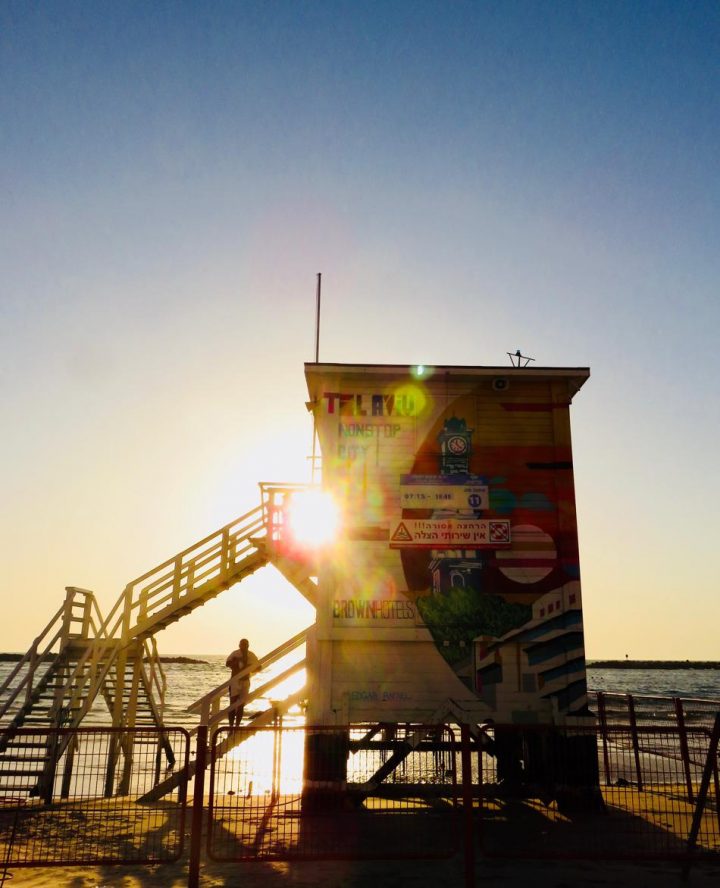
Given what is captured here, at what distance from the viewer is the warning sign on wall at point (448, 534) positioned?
14.0 meters

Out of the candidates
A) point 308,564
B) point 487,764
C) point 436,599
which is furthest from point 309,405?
point 487,764

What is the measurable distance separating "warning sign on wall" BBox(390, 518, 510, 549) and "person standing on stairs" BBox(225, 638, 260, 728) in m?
3.68

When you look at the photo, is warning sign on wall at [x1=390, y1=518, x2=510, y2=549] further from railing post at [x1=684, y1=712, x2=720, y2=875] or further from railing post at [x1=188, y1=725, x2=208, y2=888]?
railing post at [x1=188, y1=725, x2=208, y2=888]

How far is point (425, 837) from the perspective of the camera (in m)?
10.4

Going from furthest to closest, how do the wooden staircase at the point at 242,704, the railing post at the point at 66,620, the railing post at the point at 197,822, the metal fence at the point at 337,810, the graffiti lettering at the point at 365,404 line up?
1. the railing post at the point at 66,620
2. the graffiti lettering at the point at 365,404
3. the wooden staircase at the point at 242,704
4. the metal fence at the point at 337,810
5. the railing post at the point at 197,822

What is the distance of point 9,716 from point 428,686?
1350 inches

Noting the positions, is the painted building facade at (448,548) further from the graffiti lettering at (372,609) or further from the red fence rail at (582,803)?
the red fence rail at (582,803)

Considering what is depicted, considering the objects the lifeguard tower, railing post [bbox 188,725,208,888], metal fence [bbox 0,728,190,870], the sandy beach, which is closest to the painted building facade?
the lifeguard tower

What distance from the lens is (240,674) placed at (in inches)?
566

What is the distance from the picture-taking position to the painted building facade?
13.5 m

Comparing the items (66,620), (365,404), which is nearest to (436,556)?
(365,404)

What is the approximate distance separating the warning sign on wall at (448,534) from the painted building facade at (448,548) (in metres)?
0.03

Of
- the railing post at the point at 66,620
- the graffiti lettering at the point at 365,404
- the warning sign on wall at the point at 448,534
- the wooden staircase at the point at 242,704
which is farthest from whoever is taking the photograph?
the railing post at the point at 66,620

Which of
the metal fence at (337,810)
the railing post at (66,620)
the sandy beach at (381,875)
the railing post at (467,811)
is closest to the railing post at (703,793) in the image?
the sandy beach at (381,875)
